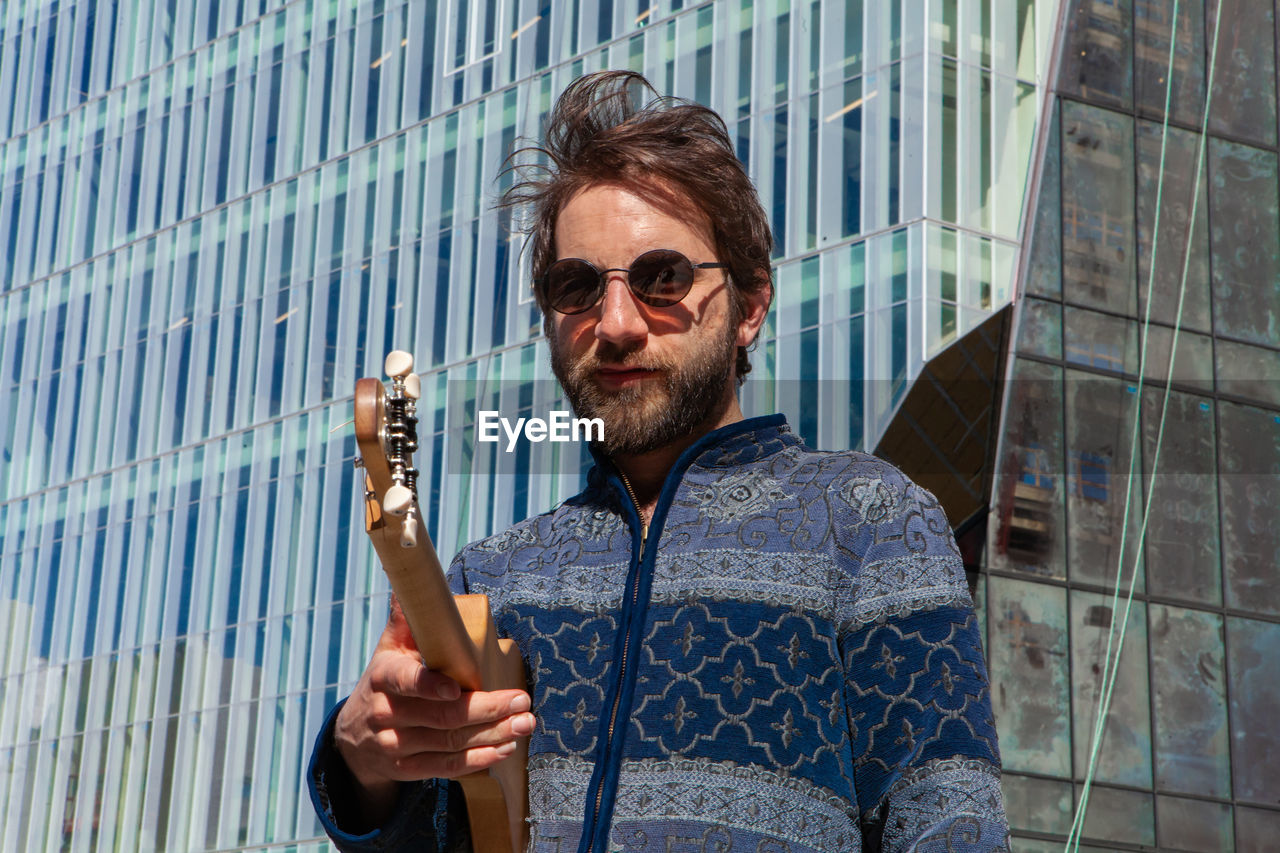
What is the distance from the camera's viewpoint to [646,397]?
2752 millimetres

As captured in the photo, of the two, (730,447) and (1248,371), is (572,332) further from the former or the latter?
(1248,371)

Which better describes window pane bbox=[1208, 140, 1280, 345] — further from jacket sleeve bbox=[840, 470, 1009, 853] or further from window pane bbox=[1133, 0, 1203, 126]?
jacket sleeve bbox=[840, 470, 1009, 853]

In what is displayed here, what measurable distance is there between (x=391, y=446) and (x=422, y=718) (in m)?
0.49

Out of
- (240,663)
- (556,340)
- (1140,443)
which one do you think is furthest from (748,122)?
(556,340)

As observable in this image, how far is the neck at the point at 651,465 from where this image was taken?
2.81 metres

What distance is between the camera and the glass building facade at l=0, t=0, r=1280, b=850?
19.0 meters

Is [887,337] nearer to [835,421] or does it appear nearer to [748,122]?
[835,421]

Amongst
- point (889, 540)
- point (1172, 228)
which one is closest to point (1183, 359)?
point (1172, 228)

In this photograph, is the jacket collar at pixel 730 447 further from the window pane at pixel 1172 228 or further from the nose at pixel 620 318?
the window pane at pixel 1172 228

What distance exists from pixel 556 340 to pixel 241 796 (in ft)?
79.3

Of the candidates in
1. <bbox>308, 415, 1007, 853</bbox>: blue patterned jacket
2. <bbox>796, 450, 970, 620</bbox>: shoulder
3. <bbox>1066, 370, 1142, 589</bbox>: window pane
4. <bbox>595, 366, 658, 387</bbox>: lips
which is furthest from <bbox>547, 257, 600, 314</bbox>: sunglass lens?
<bbox>1066, 370, 1142, 589</bbox>: window pane

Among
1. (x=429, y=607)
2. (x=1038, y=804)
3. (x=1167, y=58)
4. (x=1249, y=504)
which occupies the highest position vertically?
(x=1167, y=58)

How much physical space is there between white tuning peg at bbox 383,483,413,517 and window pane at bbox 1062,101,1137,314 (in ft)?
59.4

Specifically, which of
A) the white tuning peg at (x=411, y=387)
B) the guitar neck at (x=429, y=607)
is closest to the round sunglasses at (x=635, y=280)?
the guitar neck at (x=429, y=607)
